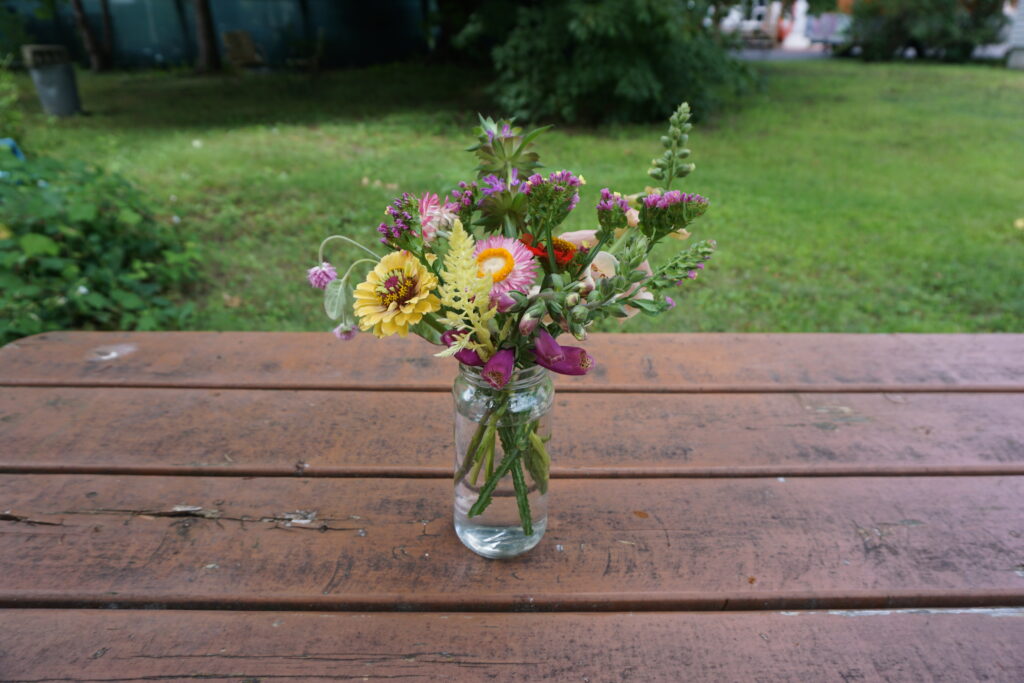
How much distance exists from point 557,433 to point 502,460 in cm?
40

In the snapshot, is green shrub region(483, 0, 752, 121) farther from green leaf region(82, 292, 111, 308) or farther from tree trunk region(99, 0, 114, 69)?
tree trunk region(99, 0, 114, 69)

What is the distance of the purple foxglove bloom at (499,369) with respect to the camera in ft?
2.77

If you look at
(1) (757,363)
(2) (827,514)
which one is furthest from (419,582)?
(1) (757,363)

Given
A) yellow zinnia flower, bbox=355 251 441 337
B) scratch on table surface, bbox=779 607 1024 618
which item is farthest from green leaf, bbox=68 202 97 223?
scratch on table surface, bbox=779 607 1024 618

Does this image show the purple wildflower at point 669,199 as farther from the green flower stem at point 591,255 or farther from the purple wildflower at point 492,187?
the purple wildflower at point 492,187

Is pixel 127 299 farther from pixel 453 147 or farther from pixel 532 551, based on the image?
pixel 453 147

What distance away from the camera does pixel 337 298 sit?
3.04 feet

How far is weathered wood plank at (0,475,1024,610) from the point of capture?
0.97 meters

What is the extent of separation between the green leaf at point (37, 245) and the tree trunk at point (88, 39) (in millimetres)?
10555

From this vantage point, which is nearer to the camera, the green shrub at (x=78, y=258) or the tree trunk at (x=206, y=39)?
the green shrub at (x=78, y=258)

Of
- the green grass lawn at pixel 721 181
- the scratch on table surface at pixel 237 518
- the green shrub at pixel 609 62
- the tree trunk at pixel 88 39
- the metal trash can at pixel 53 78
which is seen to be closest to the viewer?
the scratch on table surface at pixel 237 518

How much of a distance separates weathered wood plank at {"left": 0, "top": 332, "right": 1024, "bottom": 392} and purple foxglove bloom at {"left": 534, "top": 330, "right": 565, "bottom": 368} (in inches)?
25.9

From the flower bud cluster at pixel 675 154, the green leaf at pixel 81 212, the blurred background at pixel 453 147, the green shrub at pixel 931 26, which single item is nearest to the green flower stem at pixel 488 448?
the flower bud cluster at pixel 675 154

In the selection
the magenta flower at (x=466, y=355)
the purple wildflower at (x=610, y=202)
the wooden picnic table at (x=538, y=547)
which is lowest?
the wooden picnic table at (x=538, y=547)
